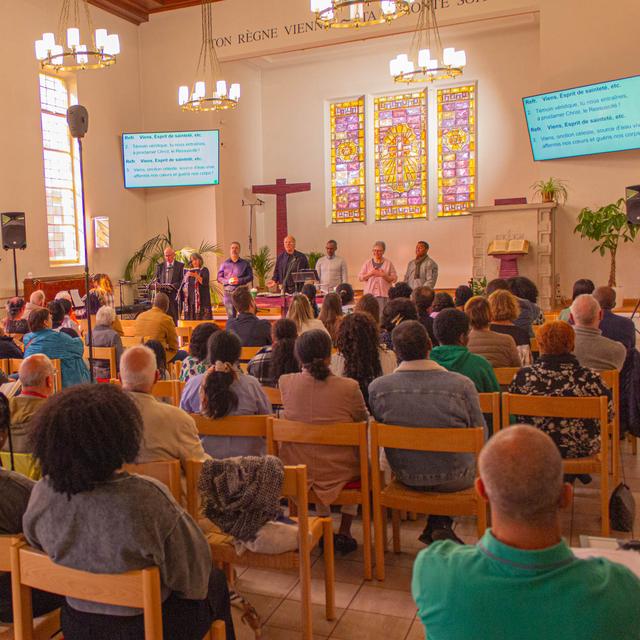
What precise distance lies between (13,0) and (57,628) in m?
10.4

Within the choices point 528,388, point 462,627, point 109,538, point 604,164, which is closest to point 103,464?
point 109,538

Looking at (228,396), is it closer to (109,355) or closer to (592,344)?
(592,344)

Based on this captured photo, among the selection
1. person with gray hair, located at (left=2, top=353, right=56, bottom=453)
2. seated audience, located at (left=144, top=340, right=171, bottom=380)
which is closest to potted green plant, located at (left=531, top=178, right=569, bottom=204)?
seated audience, located at (left=144, top=340, right=171, bottom=380)

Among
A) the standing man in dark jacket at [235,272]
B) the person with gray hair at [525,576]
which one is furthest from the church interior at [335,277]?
the standing man in dark jacket at [235,272]

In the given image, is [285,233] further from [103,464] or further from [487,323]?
[103,464]

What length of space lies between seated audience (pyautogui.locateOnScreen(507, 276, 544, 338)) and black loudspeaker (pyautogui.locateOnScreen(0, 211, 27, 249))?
21.4 ft

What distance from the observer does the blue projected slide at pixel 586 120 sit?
9.83 metres

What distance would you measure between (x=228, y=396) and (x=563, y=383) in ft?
5.28

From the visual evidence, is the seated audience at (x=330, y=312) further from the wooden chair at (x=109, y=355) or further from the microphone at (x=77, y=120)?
the microphone at (x=77, y=120)

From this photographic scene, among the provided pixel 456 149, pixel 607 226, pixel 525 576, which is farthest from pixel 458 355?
pixel 456 149

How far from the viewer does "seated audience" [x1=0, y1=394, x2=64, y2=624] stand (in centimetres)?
218

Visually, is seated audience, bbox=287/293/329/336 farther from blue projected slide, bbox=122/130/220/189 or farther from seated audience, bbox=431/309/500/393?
blue projected slide, bbox=122/130/220/189

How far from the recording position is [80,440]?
1830mm

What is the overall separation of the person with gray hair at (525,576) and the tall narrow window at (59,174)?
10.9 m
